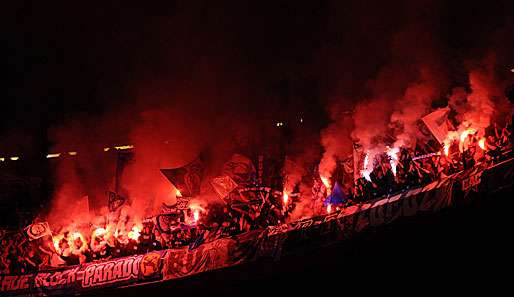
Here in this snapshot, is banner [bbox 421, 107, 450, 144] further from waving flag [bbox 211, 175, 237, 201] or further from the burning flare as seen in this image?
waving flag [bbox 211, 175, 237, 201]

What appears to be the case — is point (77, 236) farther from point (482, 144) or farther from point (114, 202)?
point (482, 144)

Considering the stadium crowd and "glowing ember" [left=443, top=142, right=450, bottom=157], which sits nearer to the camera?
the stadium crowd

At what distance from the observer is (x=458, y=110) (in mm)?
8633

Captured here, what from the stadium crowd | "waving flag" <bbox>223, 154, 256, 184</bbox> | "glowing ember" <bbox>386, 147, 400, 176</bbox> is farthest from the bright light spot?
"glowing ember" <bbox>386, 147, 400, 176</bbox>

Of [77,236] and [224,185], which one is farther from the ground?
[224,185]

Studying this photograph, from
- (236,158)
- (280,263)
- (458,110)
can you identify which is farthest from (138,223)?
(458,110)

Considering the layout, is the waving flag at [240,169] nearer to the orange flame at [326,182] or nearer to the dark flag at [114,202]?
the orange flame at [326,182]

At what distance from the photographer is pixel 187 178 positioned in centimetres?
1059

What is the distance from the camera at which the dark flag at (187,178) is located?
10531 mm

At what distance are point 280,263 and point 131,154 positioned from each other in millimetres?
7340

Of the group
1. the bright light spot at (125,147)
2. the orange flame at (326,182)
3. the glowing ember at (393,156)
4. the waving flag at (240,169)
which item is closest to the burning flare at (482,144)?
the glowing ember at (393,156)

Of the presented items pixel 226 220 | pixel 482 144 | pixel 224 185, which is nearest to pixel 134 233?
pixel 224 185

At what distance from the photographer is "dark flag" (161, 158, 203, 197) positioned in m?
10.5

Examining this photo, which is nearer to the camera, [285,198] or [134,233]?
[285,198]
